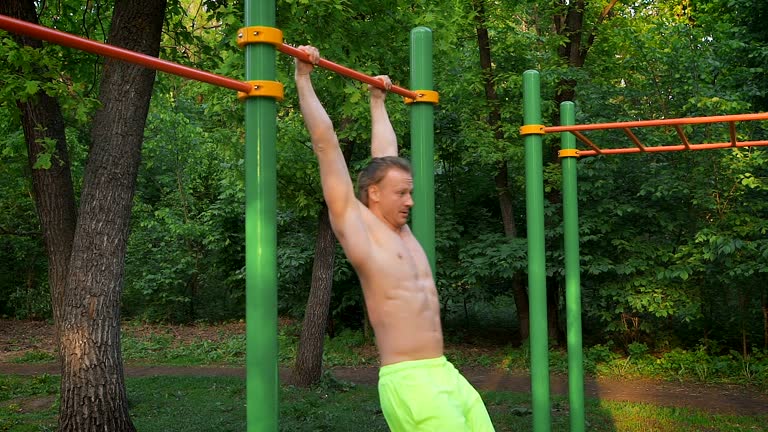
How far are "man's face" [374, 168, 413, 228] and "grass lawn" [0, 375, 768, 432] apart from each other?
185 inches

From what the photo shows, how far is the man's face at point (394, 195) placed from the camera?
2.55 meters

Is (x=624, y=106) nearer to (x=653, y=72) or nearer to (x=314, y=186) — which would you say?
(x=653, y=72)

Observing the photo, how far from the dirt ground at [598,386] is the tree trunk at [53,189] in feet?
15.1

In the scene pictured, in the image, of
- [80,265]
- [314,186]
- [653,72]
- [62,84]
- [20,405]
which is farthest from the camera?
[653,72]

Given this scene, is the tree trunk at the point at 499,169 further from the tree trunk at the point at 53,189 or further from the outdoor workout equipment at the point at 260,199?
the outdoor workout equipment at the point at 260,199

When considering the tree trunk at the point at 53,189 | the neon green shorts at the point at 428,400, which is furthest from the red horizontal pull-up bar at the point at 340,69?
the tree trunk at the point at 53,189

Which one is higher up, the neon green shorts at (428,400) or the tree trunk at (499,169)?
the tree trunk at (499,169)

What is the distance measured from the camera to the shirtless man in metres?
2.37

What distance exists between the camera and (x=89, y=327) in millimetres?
5629

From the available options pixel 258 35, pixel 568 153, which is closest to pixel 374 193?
pixel 258 35

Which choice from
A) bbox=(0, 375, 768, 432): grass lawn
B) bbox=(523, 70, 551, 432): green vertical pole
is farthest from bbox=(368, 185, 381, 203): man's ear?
bbox=(0, 375, 768, 432): grass lawn

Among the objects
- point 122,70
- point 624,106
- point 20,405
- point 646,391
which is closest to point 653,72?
point 624,106

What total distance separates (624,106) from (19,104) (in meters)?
7.77

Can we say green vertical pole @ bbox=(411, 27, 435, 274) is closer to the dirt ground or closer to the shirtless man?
the shirtless man
